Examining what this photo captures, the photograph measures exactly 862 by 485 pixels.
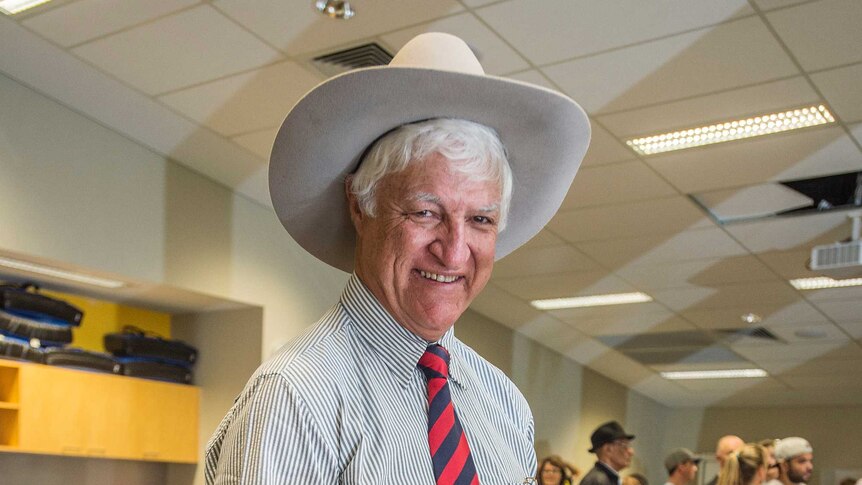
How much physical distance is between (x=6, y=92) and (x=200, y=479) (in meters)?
2.74

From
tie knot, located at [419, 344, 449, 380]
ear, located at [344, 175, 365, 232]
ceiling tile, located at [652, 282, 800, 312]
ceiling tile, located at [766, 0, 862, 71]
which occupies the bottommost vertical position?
tie knot, located at [419, 344, 449, 380]

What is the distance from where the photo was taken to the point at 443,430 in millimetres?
1118

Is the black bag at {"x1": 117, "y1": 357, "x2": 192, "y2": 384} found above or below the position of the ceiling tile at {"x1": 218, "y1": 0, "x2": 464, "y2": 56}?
below

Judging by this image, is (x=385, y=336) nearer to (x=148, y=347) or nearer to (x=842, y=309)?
(x=148, y=347)

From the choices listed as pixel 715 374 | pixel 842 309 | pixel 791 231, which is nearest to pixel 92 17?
pixel 791 231

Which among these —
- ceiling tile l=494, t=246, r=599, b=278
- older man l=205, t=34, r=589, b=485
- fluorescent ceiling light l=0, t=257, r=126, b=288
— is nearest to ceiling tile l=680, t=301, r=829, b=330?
ceiling tile l=494, t=246, r=599, b=278

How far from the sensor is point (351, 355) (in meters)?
1.10

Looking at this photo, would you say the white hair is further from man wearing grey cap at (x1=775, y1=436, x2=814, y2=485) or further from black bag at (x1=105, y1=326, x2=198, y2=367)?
man wearing grey cap at (x1=775, y1=436, x2=814, y2=485)

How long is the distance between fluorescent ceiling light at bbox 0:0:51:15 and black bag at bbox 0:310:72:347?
5.81ft

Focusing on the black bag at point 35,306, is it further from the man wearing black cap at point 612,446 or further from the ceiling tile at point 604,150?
the man wearing black cap at point 612,446

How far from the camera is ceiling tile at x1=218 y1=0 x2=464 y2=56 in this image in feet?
13.1

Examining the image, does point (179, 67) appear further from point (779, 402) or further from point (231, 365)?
point (779, 402)

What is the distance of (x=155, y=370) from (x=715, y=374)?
6.99 meters

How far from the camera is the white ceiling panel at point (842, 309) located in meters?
8.33
